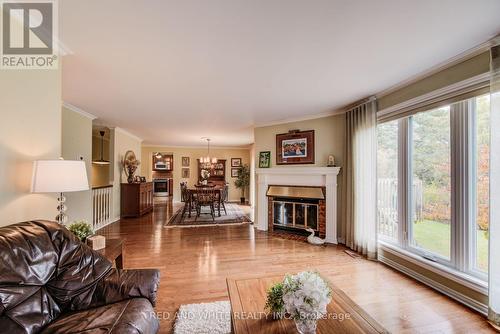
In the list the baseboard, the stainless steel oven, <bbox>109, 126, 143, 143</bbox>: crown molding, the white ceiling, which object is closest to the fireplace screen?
the baseboard

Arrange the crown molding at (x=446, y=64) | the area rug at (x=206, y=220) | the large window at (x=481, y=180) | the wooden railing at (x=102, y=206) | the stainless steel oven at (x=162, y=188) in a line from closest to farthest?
the crown molding at (x=446, y=64) → the large window at (x=481, y=180) → the wooden railing at (x=102, y=206) → the area rug at (x=206, y=220) → the stainless steel oven at (x=162, y=188)

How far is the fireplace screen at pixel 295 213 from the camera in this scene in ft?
14.2

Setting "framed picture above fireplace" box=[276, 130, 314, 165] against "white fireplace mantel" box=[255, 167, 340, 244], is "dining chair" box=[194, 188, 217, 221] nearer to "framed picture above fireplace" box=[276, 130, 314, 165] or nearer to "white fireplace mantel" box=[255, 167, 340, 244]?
"white fireplace mantel" box=[255, 167, 340, 244]

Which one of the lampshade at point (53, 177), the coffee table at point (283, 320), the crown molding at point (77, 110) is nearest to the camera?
the coffee table at point (283, 320)

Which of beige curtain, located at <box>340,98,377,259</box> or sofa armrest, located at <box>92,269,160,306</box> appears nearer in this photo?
sofa armrest, located at <box>92,269,160,306</box>

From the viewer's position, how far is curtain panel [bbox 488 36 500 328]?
72.1 inches

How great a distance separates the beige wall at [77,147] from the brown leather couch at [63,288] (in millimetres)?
2803

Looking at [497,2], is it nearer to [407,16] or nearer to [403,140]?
[407,16]

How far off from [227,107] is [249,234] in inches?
101

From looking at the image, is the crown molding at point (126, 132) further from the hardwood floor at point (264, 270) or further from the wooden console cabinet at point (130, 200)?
the hardwood floor at point (264, 270)

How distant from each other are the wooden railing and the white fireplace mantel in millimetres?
3540

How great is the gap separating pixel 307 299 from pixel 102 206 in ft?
17.7

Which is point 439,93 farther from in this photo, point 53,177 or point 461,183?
point 53,177

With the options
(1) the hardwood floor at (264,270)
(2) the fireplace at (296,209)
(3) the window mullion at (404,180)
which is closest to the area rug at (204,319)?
(1) the hardwood floor at (264,270)
